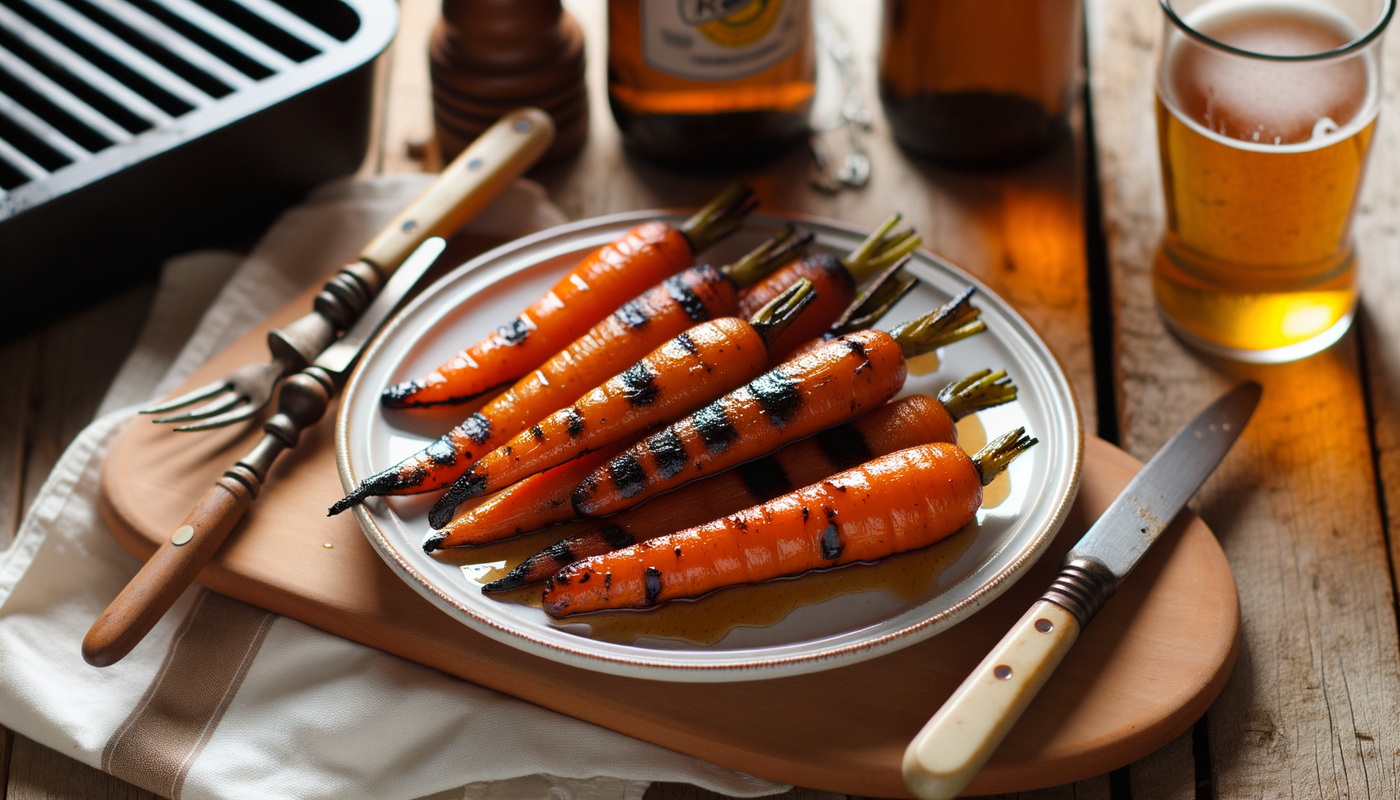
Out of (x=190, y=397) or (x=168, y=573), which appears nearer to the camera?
(x=168, y=573)

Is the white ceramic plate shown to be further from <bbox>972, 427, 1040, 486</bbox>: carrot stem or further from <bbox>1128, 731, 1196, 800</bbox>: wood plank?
<bbox>1128, 731, 1196, 800</bbox>: wood plank

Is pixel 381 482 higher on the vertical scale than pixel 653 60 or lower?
lower

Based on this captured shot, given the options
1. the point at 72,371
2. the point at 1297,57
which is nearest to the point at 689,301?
the point at 1297,57

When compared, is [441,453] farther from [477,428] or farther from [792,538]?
[792,538]

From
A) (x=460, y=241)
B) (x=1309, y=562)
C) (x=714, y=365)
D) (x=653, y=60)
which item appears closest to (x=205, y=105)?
(x=460, y=241)

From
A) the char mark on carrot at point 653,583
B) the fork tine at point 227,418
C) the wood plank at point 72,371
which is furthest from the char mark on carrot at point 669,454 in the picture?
the wood plank at point 72,371

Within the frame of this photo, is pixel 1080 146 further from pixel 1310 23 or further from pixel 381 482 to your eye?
pixel 381 482
